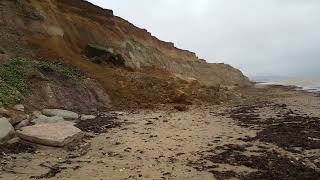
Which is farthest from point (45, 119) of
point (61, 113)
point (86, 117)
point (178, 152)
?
point (178, 152)

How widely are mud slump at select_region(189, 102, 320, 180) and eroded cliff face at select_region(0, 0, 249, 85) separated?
1209 centimetres

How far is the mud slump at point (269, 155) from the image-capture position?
10.5 m

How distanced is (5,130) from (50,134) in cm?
121

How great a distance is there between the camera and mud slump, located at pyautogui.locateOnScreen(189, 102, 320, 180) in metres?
10.5

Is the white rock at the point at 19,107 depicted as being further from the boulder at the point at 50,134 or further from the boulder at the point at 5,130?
the boulder at the point at 5,130

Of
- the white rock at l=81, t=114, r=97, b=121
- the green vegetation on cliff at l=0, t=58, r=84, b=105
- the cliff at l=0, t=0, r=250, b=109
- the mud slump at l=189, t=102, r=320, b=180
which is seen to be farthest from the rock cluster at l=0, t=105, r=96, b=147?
the cliff at l=0, t=0, r=250, b=109

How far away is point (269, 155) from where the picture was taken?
12.4 metres

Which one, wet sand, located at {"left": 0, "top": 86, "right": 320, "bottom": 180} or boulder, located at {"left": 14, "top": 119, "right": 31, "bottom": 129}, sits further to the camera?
boulder, located at {"left": 14, "top": 119, "right": 31, "bottom": 129}

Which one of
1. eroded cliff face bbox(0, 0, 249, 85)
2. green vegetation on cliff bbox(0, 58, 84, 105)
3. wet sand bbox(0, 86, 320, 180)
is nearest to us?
wet sand bbox(0, 86, 320, 180)


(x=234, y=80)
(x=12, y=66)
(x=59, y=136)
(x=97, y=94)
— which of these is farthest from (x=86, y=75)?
(x=234, y=80)

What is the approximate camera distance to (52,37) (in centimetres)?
2858

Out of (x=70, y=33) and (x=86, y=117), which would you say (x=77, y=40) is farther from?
(x=86, y=117)

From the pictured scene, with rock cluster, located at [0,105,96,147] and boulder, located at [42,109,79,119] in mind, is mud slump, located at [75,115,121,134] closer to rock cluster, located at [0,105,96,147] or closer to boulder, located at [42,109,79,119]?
boulder, located at [42,109,79,119]

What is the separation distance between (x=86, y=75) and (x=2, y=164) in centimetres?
1342
